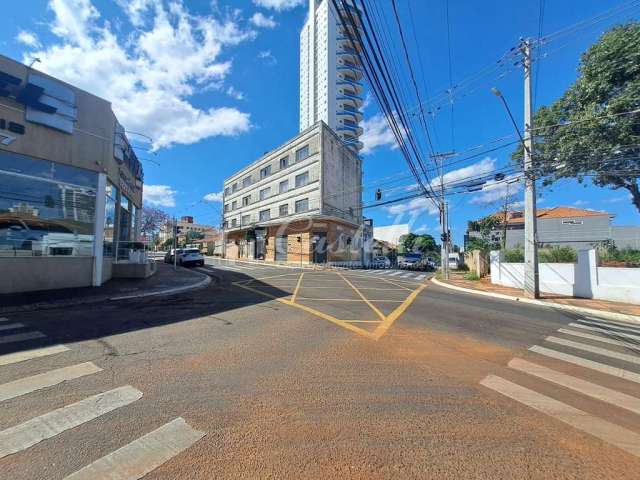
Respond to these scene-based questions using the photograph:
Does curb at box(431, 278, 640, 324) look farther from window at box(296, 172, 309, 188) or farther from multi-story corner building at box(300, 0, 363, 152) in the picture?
multi-story corner building at box(300, 0, 363, 152)

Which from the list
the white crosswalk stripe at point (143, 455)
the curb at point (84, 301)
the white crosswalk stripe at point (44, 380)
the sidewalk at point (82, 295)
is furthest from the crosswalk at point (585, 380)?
the sidewalk at point (82, 295)

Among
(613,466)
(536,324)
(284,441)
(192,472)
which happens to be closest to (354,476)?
(284,441)

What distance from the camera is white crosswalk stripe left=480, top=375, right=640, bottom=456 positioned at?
112 inches

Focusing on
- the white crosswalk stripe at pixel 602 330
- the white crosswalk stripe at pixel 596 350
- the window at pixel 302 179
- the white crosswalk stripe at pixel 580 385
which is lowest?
the white crosswalk stripe at pixel 602 330

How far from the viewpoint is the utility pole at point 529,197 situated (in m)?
13.0

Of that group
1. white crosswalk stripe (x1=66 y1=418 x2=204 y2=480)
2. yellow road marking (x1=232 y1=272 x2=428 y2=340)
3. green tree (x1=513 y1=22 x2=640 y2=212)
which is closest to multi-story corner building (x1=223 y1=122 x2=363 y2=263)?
green tree (x1=513 y1=22 x2=640 y2=212)

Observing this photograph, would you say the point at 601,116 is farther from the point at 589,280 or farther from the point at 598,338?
the point at 598,338

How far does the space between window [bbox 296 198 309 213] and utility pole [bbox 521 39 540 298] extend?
70.5 ft

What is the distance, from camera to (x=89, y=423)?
9.29 ft

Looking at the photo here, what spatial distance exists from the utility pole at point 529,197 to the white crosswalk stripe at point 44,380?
15742mm

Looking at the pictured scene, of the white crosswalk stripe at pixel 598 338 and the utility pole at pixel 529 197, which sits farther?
the utility pole at pixel 529 197

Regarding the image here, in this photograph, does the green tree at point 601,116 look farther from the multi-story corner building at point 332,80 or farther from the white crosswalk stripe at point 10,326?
the multi-story corner building at point 332,80

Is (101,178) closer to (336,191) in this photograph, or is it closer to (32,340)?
(32,340)

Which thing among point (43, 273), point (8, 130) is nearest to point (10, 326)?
point (43, 273)
